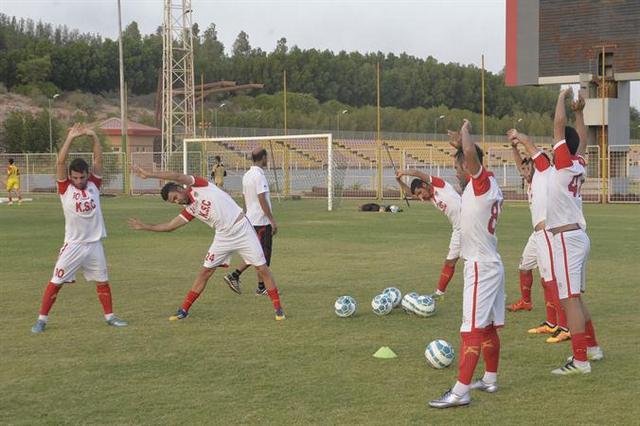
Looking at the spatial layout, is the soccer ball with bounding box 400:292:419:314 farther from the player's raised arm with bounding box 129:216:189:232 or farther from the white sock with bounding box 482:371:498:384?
the white sock with bounding box 482:371:498:384

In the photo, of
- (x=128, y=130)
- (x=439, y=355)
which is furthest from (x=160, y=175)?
(x=128, y=130)

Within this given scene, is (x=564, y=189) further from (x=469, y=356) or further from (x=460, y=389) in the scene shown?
(x=460, y=389)

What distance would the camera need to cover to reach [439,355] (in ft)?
25.2

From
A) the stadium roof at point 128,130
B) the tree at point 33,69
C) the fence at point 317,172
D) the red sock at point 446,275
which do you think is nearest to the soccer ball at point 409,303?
the red sock at point 446,275

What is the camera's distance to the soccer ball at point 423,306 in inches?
399

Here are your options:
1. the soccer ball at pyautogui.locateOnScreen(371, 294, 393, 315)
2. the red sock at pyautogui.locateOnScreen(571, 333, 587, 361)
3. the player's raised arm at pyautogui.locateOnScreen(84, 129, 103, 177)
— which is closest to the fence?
the player's raised arm at pyautogui.locateOnScreen(84, 129, 103, 177)

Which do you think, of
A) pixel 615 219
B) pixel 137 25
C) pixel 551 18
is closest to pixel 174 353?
pixel 615 219

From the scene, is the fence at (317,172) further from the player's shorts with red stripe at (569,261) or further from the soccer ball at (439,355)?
the player's shorts with red stripe at (569,261)

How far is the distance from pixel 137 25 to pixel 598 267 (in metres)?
167

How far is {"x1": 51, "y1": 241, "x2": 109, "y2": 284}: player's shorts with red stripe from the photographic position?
952 centimetres

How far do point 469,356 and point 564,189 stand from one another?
6.32 feet

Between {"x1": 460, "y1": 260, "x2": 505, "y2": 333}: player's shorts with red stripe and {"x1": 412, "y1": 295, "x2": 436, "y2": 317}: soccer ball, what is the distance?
135 inches

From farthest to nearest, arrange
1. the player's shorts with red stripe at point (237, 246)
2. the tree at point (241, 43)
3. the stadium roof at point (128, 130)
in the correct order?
the tree at point (241, 43) → the stadium roof at point (128, 130) → the player's shorts with red stripe at point (237, 246)

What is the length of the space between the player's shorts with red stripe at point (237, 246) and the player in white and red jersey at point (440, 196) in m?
1.90
